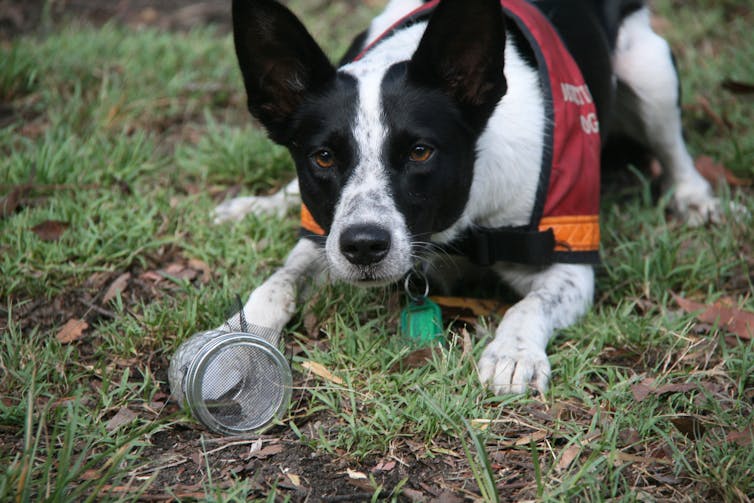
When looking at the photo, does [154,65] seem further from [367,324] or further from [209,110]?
[367,324]

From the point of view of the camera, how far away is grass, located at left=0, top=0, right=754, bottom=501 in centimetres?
211

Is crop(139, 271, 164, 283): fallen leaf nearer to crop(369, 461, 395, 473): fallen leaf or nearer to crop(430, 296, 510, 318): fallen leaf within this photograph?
crop(430, 296, 510, 318): fallen leaf

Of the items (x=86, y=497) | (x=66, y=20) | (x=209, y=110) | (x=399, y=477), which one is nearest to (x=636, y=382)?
(x=399, y=477)

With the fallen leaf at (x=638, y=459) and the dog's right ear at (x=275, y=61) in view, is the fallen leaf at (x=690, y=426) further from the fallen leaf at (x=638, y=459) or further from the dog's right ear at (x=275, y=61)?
the dog's right ear at (x=275, y=61)

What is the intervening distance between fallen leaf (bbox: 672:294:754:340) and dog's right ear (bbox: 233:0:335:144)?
154cm

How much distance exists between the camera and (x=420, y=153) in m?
2.52

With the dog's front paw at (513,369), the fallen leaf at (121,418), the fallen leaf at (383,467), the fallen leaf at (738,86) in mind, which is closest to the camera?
the fallen leaf at (383,467)

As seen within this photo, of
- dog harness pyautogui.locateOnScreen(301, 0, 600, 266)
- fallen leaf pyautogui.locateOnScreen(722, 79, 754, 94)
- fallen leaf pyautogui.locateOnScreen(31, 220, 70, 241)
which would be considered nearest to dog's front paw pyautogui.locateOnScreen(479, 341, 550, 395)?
dog harness pyautogui.locateOnScreen(301, 0, 600, 266)

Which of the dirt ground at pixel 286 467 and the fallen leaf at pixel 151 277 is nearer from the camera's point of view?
the dirt ground at pixel 286 467

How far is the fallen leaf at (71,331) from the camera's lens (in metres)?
2.76

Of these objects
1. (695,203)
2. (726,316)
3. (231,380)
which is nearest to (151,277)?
(231,380)

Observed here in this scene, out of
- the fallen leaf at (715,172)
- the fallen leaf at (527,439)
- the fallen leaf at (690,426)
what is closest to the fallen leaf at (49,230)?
the fallen leaf at (527,439)

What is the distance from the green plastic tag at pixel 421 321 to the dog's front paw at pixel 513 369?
24 centimetres

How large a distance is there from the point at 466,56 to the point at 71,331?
1.63 metres
